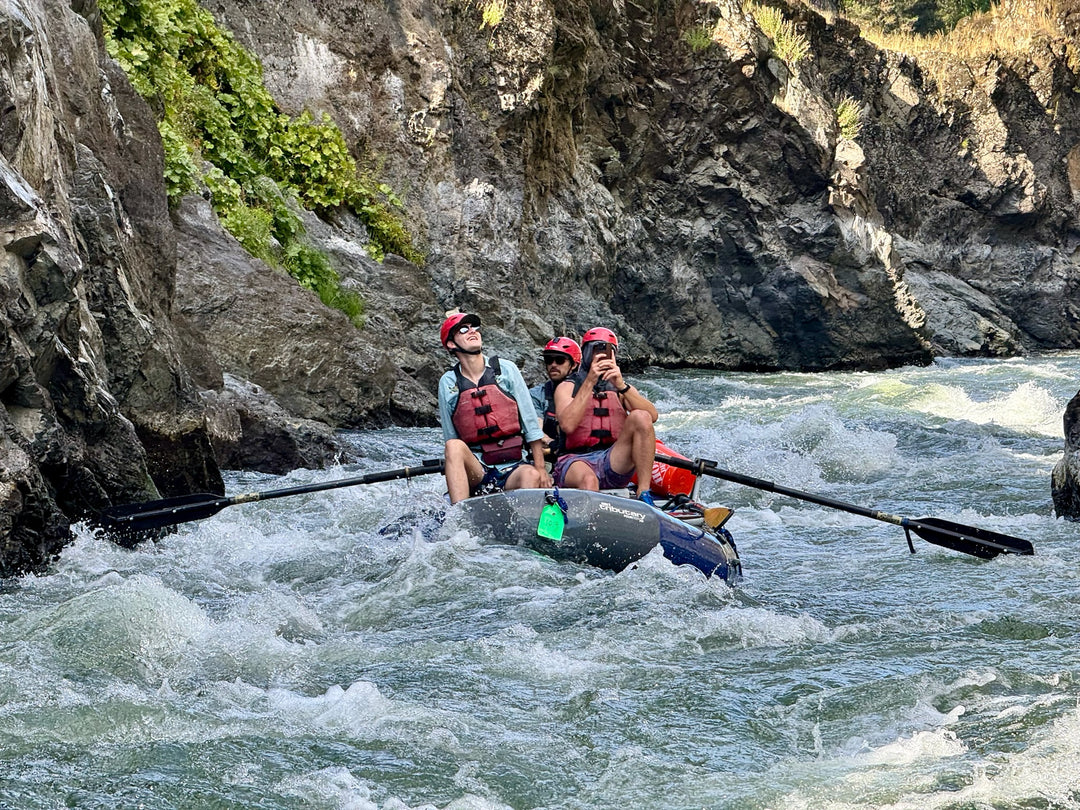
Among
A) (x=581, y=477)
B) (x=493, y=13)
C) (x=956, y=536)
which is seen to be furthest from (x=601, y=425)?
(x=493, y=13)

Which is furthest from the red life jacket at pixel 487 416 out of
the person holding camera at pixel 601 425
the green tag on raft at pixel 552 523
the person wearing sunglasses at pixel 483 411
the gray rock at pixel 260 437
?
the gray rock at pixel 260 437

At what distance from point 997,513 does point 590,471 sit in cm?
270

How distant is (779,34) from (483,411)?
15147mm

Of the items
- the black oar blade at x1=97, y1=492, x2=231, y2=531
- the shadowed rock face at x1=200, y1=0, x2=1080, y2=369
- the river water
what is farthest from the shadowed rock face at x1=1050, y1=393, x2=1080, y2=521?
the shadowed rock face at x1=200, y1=0, x2=1080, y2=369

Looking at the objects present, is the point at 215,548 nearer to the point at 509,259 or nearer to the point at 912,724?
the point at 912,724

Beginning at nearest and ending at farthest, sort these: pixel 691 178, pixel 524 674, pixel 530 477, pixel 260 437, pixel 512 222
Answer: pixel 524 674 < pixel 530 477 < pixel 260 437 < pixel 512 222 < pixel 691 178

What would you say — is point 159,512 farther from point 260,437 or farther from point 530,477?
point 260,437

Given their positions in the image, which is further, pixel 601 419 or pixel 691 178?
pixel 691 178

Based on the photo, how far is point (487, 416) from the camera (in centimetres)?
621

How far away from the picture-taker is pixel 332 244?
12281 mm

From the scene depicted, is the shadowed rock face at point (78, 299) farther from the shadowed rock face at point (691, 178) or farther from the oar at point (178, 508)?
the shadowed rock face at point (691, 178)

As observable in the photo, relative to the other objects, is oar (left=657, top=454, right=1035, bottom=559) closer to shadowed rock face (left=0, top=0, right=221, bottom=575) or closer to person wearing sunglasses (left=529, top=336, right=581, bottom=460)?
person wearing sunglasses (left=529, top=336, right=581, bottom=460)

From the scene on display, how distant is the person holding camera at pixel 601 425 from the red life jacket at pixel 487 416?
0.81ft

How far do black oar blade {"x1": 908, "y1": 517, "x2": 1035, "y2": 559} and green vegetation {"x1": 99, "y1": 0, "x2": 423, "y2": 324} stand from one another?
6476 millimetres
